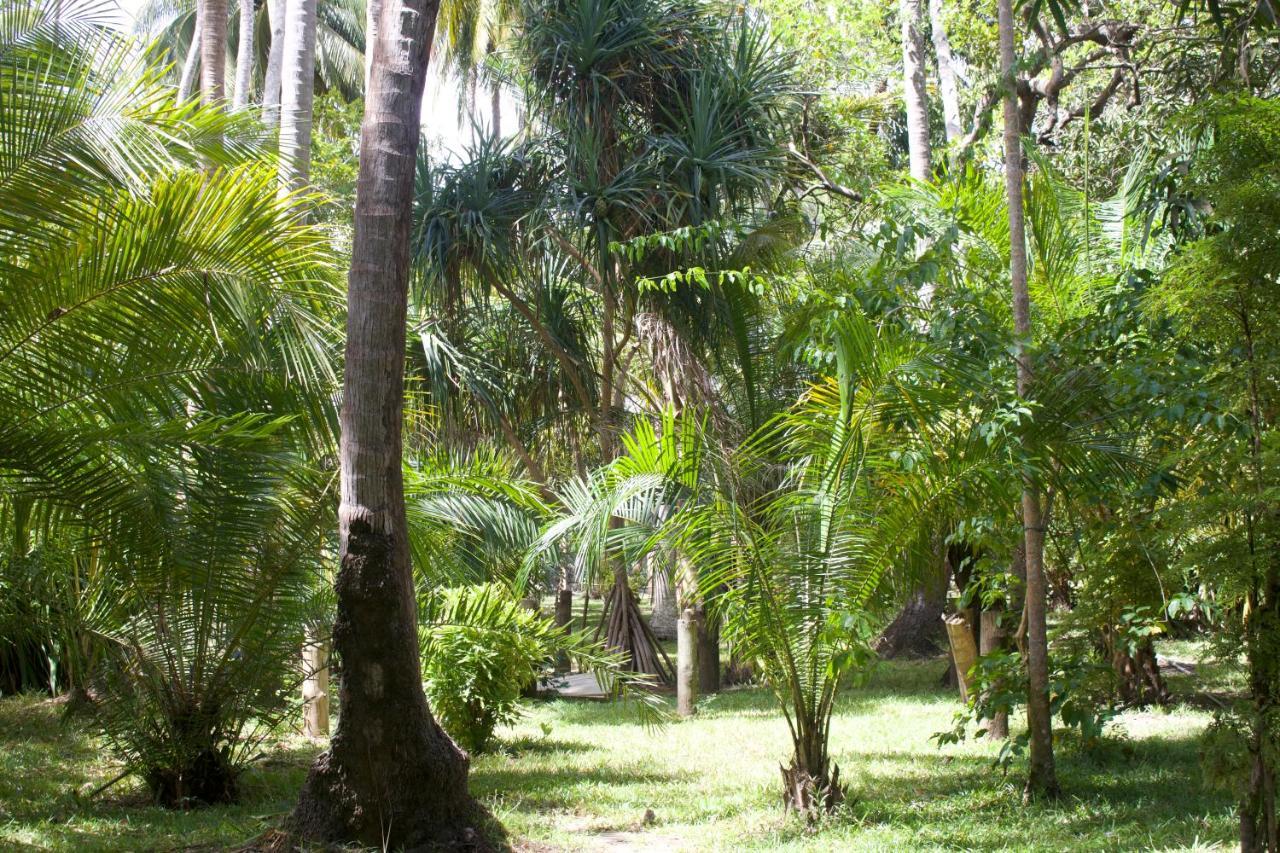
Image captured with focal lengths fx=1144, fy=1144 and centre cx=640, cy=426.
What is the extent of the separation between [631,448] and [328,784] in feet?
7.85

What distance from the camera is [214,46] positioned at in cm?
1168

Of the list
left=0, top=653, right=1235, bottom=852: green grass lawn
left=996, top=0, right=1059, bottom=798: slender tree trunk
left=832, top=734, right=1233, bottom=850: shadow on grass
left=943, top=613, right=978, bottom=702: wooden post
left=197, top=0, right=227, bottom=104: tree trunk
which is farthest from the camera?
left=197, top=0, right=227, bottom=104: tree trunk

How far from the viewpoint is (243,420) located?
6312 millimetres

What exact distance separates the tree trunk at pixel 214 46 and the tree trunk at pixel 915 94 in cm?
680

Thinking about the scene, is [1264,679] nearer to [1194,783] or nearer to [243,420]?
[1194,783]

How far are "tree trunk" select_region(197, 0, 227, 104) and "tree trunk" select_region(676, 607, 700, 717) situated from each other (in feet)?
23.2

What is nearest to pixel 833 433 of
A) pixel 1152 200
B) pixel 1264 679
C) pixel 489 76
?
pixel 1152 200

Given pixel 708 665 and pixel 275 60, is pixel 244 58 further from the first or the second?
pixel 708 665

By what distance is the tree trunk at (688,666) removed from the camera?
38.1 feet

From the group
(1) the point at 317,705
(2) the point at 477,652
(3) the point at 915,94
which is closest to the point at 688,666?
(2) the point at 477,652

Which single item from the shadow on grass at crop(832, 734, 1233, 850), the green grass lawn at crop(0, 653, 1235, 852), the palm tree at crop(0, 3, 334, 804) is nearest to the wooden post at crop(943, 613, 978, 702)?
the green grass lawn at crop(0, 653, 1235, 852)

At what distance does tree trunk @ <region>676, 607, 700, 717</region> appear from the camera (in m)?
11.6

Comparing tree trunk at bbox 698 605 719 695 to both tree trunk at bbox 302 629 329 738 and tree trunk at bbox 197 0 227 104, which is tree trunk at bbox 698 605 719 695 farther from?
tree trunk at bbox 197 0 227 104

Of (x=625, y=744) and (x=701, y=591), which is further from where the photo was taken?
(x=625, y=744)
